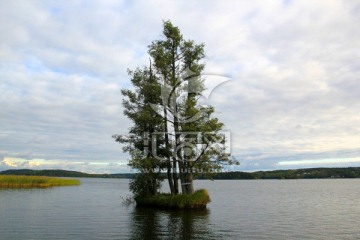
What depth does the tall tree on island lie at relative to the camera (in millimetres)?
33344

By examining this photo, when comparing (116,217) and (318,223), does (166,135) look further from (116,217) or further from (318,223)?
(318,223)

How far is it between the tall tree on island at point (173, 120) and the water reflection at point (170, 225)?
4806 millimetres

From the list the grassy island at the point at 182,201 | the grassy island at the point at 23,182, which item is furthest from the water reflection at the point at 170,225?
the grassy island at the point at 23,182

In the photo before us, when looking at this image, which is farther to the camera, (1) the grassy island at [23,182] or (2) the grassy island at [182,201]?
(1) the grassy island at [23,182]

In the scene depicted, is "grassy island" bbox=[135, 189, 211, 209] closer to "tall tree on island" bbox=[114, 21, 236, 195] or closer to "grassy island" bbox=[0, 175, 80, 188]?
"tall tree on island" bbox=[114, 21, 236, 195]

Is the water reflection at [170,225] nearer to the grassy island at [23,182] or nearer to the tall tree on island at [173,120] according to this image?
the tall tree on island at [173,120]

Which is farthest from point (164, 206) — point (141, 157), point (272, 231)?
point (272, 231)

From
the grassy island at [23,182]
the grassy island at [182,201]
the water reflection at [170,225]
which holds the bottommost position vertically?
the water reflection at [170,225]

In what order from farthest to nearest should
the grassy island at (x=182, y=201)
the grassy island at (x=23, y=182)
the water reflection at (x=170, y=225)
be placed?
the grassy island at (x=23, y=182)
the grassy island at (x=182, y=201)
the water reflection at (x=170, y=225)

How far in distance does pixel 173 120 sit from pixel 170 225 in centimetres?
1317

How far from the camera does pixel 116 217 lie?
1163 inches

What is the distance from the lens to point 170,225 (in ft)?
79.7

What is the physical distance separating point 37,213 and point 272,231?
20.2 meters

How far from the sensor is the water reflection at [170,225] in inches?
828
